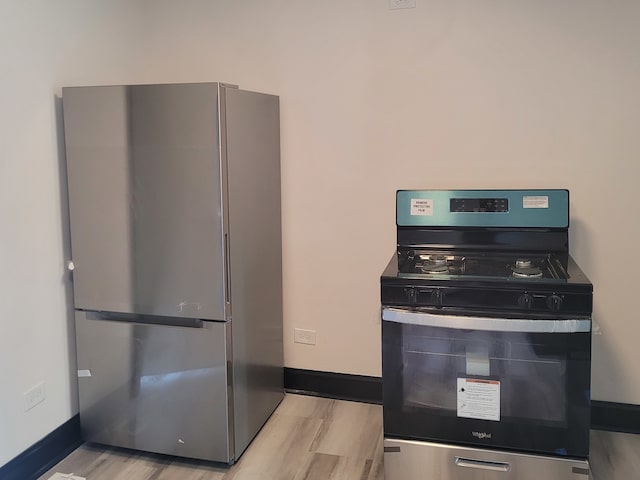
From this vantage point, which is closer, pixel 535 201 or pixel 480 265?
pixel 480 265

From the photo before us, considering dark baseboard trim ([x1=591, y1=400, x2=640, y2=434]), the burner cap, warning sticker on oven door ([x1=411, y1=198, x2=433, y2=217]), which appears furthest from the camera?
dark baseboard trim ([x1=591, y1=400, x2=640, y2=434])

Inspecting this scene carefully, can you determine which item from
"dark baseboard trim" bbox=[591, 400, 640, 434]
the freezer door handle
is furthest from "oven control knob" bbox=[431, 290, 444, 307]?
"dark baseboard trim" bbox=[591, 400, 640, 434]

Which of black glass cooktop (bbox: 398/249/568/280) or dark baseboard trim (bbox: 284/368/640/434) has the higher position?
black glass cooktop (bbox: 398/249/568/280)

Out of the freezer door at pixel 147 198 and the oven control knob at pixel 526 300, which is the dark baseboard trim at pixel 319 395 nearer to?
the freezer door at pixel 147 198

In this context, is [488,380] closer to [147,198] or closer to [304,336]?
[304,336]

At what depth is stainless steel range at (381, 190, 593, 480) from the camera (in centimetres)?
199

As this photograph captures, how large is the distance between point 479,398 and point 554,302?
0.43 meters

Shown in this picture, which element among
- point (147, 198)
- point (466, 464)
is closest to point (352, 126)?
point (147, 198)

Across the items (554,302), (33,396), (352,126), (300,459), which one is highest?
(352,126)

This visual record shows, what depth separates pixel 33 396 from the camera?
2424 millimetres

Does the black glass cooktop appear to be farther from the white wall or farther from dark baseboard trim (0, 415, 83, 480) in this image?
dark baseboard trim (0, 415, 83, 480)

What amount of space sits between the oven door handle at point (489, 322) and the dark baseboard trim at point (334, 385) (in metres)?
1.03

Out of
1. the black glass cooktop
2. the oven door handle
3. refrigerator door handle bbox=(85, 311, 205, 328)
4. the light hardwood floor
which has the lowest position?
the light hardwood floor

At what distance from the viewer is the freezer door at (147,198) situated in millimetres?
2354
